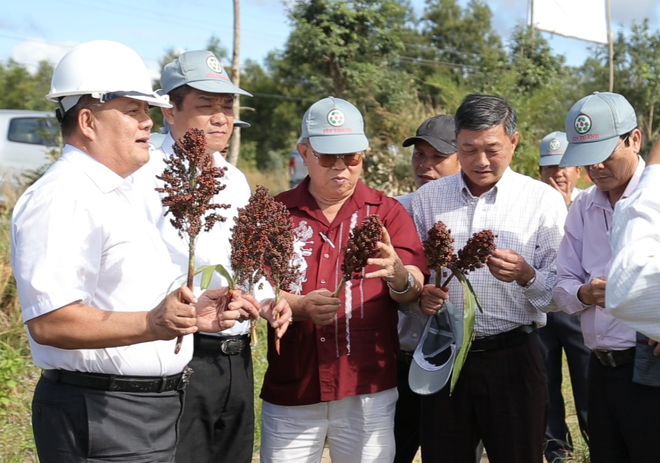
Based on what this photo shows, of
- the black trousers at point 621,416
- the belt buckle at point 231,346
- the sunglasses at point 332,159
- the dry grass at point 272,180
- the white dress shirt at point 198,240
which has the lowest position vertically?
the black trousers at point 621,416

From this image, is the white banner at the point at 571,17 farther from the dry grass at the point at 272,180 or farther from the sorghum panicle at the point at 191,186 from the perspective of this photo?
the sorghum panicle at the point at 191,186

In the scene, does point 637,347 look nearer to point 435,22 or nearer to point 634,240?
point 634,240

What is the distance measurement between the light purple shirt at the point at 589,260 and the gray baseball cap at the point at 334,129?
3.75ft

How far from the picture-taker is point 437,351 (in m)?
4.11

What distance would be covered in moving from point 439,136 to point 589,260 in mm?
1645

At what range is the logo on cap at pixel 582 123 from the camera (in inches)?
153

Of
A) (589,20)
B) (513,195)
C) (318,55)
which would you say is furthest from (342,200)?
A: (318,55)

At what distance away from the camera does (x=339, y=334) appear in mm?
3979

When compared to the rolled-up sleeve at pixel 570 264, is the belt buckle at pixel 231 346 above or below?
below

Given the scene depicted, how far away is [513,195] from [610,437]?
132 cm

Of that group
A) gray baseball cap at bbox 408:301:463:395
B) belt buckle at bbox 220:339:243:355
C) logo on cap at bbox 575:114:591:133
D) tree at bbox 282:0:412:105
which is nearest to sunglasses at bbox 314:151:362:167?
gray baseball cap at bbox 408:301:463:395

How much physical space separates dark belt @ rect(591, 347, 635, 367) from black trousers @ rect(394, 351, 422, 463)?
1.21 metres

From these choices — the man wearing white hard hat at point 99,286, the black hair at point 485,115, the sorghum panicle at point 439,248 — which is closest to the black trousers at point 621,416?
the sorghum panicle at point 439,248

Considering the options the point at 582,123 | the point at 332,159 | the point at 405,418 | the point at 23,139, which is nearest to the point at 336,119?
the point at 332,159
